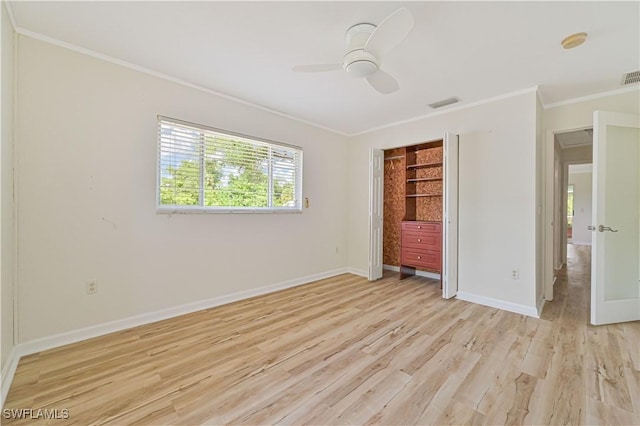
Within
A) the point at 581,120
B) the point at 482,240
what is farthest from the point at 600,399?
the point at 581,120

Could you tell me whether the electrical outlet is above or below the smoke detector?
below

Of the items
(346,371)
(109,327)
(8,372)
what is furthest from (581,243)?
(8,372)

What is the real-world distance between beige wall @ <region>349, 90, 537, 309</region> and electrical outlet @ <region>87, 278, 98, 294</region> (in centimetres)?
401

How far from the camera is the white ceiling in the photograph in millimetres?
1784

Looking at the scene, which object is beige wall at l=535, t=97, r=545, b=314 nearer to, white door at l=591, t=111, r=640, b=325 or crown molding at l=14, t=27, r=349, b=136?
white door at l=591, t=111, r=640, b=325

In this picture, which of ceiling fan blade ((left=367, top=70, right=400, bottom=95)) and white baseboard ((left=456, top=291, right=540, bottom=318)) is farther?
white baseboard ((left=456, top=291, right=540, bottom=318))

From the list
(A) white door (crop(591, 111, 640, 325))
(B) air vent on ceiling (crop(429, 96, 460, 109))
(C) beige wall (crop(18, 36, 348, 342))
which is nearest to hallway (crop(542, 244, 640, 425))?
(A) white door (crop(591, 111, 640, 325))

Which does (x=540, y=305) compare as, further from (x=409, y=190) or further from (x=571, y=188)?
(x=571, y=188)

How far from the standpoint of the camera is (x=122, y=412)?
149 centimetres

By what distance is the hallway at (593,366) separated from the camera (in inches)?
59.9

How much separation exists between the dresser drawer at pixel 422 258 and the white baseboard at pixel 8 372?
4253mm

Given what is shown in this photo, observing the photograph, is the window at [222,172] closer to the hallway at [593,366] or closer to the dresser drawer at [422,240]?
the dresser drawer at [422,240]

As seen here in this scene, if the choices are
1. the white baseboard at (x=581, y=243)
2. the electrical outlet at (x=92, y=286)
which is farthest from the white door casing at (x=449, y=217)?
the white baseboard at (x=581, y=243)

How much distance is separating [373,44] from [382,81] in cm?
48
